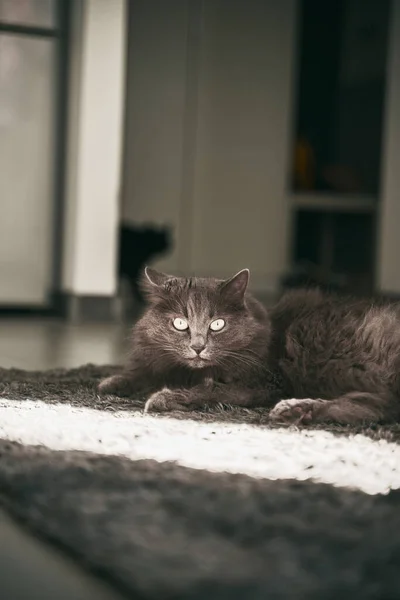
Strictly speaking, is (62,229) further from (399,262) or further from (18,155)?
(399,262)

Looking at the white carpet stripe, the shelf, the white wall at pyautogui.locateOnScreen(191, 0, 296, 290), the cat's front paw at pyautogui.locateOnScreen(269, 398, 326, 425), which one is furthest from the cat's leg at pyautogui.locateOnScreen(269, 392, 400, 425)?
the shelf

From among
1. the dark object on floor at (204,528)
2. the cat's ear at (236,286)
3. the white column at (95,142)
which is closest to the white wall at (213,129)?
the white column at (95,142)

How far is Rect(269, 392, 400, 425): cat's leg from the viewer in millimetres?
1721

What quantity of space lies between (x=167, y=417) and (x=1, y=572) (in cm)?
74

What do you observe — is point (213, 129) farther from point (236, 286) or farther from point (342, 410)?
point (342, 410)

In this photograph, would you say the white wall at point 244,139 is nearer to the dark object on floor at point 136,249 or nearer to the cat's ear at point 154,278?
the dark object on floor at point 136,249

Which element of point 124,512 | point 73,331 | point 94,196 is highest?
point 94,196

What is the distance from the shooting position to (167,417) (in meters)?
1.73

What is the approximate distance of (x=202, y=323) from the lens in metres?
1.87

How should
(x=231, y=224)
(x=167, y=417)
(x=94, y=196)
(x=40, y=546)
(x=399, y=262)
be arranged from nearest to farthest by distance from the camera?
(x=40, y=546), (x=167, y=417), (x=94, y=196), (x=399, y=262), (x=231, y=224)

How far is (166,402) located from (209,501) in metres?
0.64

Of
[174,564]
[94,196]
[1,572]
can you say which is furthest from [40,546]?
[94,196]

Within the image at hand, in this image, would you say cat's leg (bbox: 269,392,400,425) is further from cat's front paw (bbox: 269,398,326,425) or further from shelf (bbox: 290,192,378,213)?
shelf (bbox: 290,192,378,213)

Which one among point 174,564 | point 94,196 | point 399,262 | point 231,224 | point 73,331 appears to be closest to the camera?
point 174,564
